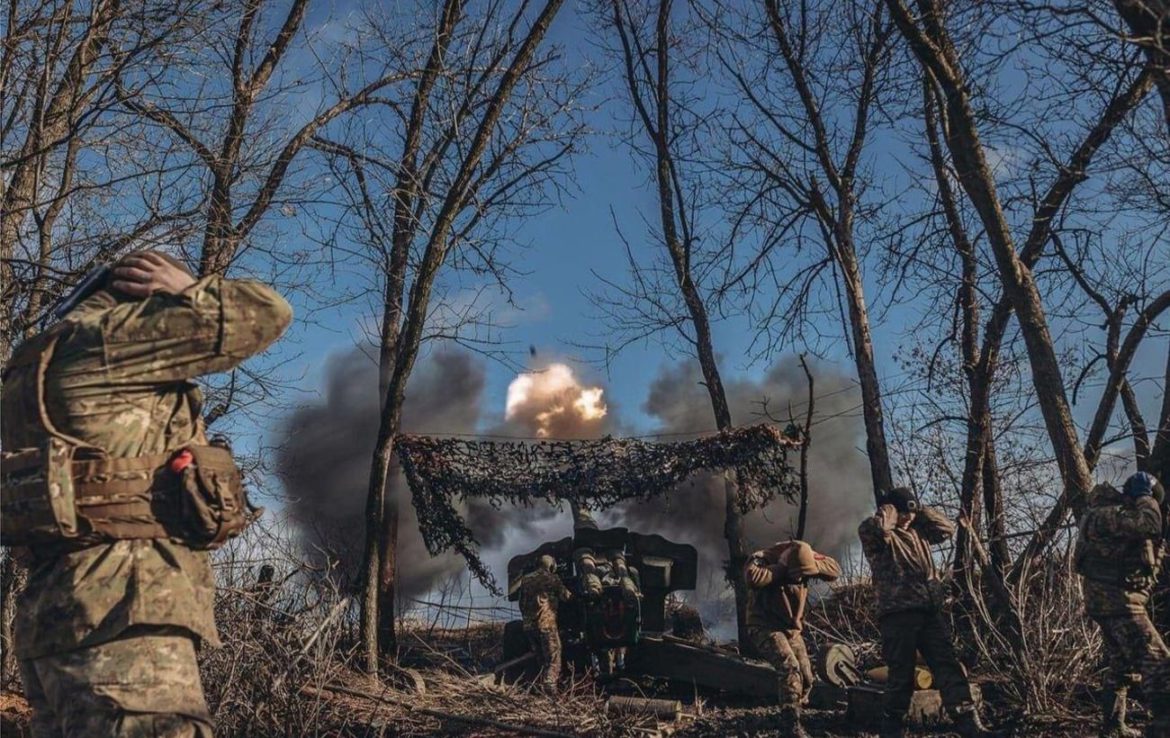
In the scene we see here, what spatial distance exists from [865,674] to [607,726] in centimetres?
315

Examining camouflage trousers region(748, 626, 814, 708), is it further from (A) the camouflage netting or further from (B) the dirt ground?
(A) the camouflage netting

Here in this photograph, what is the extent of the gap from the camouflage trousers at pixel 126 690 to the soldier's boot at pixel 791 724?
18.9ft

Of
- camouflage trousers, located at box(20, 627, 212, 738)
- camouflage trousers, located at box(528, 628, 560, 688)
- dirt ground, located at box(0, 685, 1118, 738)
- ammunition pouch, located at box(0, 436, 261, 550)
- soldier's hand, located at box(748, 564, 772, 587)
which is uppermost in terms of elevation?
soldier's hand, located at box(748, 564, 772, 587)

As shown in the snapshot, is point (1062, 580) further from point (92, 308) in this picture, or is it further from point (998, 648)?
point (92, 308)

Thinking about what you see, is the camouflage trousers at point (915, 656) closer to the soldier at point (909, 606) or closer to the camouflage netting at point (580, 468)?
the soldier at point (909, 606)

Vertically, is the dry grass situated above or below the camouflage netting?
below

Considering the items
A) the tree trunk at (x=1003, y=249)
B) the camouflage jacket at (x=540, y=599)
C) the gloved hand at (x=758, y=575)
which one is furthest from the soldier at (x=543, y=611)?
the tree trunk at (x=1003, y=249)

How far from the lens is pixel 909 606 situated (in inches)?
351

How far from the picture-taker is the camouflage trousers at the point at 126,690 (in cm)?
401

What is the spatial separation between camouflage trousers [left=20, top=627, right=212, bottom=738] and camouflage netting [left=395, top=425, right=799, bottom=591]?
26.9 ft

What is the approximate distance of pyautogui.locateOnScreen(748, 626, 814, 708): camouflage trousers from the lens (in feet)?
30.1

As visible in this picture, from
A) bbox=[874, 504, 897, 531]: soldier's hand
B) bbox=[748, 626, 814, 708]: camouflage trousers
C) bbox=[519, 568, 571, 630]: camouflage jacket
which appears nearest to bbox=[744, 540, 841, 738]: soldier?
bbox=[748, 626, 814, 708]: camouflage trousers

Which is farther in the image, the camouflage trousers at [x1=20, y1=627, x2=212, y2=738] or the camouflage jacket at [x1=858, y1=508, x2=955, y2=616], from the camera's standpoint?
the camouflage jacket at [x1=858, y1=508, x2=955, y2=616]

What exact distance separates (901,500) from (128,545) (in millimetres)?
6548
